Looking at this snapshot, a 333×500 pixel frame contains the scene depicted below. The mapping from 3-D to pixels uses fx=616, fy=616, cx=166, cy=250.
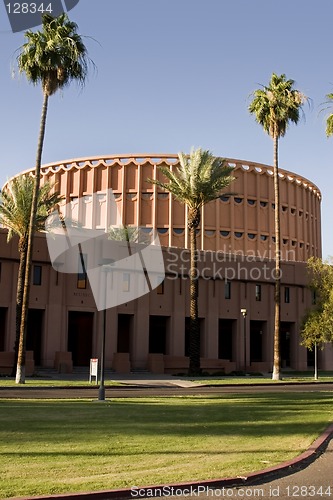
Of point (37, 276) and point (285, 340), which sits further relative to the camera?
point (285, 340)

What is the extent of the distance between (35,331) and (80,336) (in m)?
3.77

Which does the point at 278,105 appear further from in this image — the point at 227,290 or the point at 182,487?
the point at 182,487

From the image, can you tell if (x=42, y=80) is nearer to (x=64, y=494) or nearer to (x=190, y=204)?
(x=190, y=204)

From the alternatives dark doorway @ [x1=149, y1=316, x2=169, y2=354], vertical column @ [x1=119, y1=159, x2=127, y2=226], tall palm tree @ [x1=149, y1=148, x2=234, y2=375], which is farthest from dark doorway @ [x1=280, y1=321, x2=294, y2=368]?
vertical column @ [x1=119, y1=159, x2=127, y2=226]

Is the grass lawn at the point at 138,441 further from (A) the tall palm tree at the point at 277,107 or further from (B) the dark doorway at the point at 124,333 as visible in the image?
(B) the dark doorway at the point at 124,333

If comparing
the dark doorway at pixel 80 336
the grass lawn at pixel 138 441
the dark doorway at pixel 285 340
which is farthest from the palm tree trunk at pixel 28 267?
the dark doorway at pixel 285 340

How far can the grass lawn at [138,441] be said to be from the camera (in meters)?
8.92

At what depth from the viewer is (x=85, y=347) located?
49.2m

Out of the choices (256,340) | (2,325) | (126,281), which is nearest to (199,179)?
(126,281)

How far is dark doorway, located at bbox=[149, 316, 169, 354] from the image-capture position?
5200 centimetres

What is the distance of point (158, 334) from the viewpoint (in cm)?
5241

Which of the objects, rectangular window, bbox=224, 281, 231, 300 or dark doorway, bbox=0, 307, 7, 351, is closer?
dark doorway, bbox=0, 307, 7, 351

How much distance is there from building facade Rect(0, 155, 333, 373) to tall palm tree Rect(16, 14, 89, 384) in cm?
1245

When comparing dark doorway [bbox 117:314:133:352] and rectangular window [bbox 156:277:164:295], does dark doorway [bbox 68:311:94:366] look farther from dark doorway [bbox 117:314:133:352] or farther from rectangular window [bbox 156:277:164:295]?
rectangular window [bbox 156:277:164:295]
